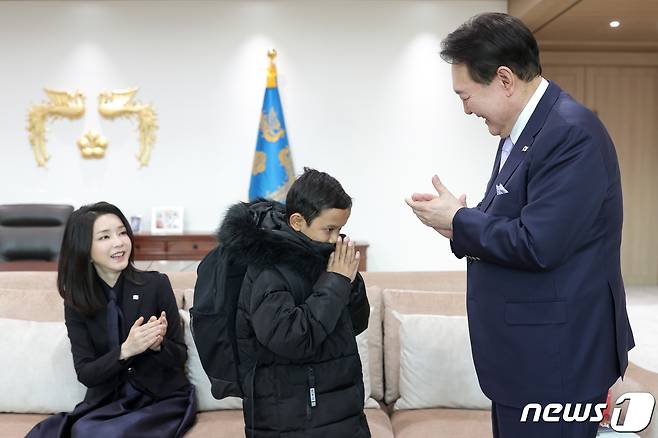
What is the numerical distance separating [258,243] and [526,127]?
67 centimetres

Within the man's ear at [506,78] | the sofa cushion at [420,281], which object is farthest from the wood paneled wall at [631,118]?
the man's ear at [506,78]

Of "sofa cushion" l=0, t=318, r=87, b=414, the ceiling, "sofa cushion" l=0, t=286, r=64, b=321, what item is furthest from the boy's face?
the ceiling

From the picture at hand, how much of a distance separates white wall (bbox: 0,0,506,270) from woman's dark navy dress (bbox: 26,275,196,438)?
3365mm

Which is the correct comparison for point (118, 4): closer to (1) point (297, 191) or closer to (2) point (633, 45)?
(1) point (297, 191)

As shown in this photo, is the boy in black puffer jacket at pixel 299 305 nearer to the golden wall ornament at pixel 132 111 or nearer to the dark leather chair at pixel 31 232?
the dark leather chair at pixel 31 232

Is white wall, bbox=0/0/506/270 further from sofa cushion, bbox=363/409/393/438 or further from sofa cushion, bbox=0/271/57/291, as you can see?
sofa cushion, bbox=363/409/393/438

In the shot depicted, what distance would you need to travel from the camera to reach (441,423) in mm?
2150

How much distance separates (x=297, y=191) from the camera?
1.57 metres

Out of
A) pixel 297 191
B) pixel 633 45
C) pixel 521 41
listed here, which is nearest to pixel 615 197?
pixel 521 41

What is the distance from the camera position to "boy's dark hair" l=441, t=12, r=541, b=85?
123 centimetres

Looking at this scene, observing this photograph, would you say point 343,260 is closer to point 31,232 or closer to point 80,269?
point 80,269

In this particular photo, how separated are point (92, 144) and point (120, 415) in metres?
3.84

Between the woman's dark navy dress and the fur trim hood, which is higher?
the fur trim hood

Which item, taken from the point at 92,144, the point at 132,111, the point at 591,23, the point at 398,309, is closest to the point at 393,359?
the point at 398,309
